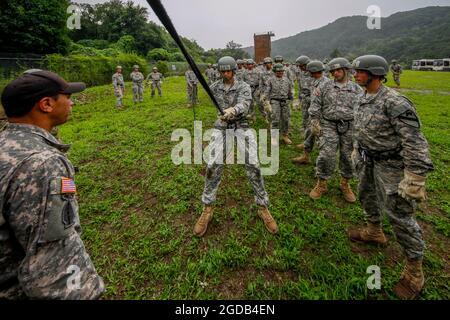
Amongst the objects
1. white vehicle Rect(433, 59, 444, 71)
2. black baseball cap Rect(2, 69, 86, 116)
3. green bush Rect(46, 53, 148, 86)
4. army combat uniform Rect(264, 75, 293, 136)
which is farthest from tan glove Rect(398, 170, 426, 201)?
white vehicle Rect(433, 59, 444, 71)

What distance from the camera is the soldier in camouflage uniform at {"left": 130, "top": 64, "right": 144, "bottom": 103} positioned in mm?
14406

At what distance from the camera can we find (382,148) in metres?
2.85

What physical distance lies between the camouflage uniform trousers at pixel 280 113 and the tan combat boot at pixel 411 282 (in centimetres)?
534

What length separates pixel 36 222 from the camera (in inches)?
50.8

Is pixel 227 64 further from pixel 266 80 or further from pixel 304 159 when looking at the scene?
pixel 266 80

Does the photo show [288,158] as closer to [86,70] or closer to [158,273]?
[158,273]

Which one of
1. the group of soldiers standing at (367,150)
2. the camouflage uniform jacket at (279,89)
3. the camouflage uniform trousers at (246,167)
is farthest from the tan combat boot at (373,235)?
the camouflage uniform jacket at (279,89)

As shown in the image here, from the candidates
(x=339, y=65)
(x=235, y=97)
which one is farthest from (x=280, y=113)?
(x=235, y=97)

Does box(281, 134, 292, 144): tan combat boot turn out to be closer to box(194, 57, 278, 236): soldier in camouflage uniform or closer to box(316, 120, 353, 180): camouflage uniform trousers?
box(316, 120, 353, 180): camouflage uniform trousers

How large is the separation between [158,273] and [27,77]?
247 cm

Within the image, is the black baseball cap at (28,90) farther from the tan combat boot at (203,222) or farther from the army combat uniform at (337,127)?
the army combat uniform at (337,127)

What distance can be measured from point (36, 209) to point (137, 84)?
14752 millimetres

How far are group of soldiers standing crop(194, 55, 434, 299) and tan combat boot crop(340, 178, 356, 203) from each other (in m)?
0.02

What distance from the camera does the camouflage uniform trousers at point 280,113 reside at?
24.7 feet
